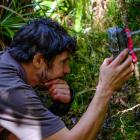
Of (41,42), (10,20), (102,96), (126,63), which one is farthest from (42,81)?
(10,20)

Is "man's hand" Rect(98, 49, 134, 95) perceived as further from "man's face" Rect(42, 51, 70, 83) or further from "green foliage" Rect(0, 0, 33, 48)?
"green foliage" Rect(0, 0, 33, 48)

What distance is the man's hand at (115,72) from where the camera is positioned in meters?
2.16

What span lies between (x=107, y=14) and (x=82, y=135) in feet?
7.66

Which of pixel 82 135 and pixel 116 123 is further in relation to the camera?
pixel 116 123

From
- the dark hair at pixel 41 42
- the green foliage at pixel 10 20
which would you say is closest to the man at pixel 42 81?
the dark hair at pixel 41 42

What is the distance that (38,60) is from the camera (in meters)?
2.27

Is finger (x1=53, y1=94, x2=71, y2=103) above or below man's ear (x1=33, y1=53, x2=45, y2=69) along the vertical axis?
below

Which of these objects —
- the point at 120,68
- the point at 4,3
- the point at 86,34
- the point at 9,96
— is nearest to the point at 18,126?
the point at 9,96

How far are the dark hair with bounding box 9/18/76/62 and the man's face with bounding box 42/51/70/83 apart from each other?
0.10 feet

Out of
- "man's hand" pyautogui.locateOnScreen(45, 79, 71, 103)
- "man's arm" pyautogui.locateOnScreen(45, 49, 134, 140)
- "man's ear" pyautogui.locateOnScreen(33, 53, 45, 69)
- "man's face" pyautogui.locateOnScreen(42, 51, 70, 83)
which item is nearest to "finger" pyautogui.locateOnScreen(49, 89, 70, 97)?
"man's hand" pyautogui.locateOnScreen(45, 79, 71, 103)

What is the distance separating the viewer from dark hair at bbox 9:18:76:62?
7.44ft

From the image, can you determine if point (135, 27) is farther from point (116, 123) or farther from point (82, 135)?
point (82, 135)

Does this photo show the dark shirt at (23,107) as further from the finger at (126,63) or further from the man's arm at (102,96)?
the finger at (126,63)

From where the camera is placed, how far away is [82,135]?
205 centimetres
